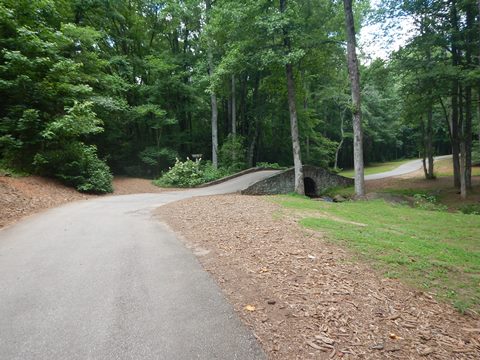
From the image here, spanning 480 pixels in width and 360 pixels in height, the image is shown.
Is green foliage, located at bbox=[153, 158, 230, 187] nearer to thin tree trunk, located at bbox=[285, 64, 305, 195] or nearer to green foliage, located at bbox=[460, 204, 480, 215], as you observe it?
thin tree trunk, located at bbox=[285, 64, 305, 195]

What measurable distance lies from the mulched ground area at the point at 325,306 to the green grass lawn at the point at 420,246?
14.5 inches

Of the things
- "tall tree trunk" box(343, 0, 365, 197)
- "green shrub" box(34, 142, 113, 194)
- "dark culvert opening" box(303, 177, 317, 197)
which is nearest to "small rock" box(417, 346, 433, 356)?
"tall tree trunk" box(343, 0, 365, 197)

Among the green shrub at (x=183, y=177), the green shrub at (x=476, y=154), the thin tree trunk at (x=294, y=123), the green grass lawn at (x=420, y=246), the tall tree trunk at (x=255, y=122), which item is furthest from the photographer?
the green shrub at (x=476, y=154)

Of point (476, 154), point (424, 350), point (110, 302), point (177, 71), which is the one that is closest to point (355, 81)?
point (424, 350)

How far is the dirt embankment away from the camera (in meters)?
7.52

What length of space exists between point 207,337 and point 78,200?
9.77 m

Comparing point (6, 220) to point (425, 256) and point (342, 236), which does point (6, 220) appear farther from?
point (425, 256)

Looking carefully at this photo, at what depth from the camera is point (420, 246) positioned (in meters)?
5.23

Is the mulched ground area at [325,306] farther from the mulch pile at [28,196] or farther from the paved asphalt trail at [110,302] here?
the mulch pile at [28,196]

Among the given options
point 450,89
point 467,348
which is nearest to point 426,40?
point 450,89

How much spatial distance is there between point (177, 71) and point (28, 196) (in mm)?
16628

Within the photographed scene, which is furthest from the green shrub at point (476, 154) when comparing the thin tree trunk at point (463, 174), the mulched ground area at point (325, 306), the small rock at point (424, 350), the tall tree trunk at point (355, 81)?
the small rock at point (424, 350)

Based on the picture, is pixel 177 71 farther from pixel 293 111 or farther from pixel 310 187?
pixel 310 187

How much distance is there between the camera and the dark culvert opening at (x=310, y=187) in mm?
20266
